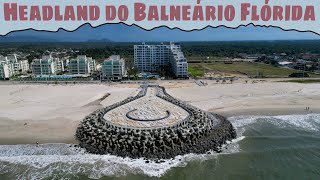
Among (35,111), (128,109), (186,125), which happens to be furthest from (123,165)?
(35,111)

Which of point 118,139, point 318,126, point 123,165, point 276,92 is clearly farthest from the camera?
point 276,92

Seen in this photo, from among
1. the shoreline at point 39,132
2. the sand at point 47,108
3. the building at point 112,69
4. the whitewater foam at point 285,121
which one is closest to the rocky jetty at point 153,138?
the shoreline at point 39,132

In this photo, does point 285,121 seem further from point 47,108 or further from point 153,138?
point 47,108

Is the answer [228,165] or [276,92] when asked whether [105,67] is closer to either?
[276,92]

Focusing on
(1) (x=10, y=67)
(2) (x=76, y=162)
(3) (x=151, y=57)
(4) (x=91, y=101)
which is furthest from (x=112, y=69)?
(2) (x=76, y=162)

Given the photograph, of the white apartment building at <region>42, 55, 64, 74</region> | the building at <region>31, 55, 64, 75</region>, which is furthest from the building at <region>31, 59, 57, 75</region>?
the white apartment building at <region>42, 55, 64, 74</region>

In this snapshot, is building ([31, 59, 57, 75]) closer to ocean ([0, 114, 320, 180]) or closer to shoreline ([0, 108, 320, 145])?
shoreline ([0, 108, 320, 145])
